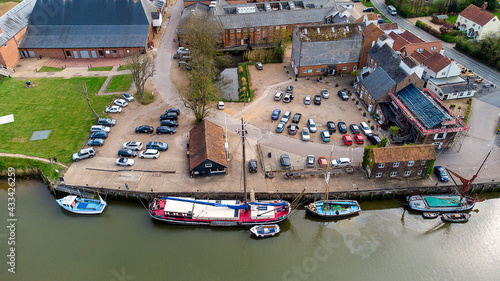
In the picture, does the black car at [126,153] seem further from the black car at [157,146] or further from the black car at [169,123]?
the black car at [169,123]

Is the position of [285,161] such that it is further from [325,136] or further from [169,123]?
[169,123]

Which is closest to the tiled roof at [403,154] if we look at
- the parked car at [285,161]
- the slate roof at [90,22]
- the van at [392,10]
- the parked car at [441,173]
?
the parked car at [441,173]

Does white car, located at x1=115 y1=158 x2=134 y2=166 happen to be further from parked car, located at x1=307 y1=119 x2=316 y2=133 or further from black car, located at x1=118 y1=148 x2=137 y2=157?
parked car, located at x1=307 y1=119 x2=316 y2=133

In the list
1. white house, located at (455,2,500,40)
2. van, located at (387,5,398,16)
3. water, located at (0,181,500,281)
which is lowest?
water, located at (0,181,500,281)

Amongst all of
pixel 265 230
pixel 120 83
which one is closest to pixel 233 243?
pixel 265 230

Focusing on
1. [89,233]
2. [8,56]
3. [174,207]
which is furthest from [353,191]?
[8,56]

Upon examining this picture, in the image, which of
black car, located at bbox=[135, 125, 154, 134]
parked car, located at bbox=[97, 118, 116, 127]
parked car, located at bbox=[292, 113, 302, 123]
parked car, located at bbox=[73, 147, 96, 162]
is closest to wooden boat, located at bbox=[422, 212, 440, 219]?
parked car, located at bbox=[292, 113, 302, 123]

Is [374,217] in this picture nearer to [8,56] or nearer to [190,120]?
[190,120]

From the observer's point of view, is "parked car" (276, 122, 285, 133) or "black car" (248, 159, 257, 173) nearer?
"black car" (248, 159, 257, 173)
